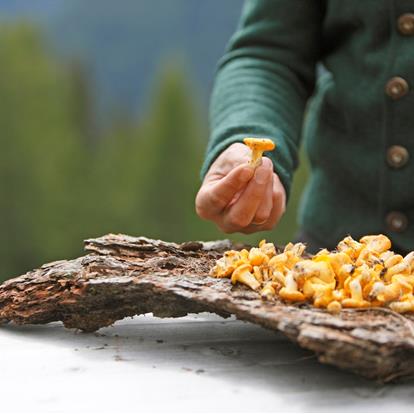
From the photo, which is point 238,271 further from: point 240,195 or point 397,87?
point 397,87

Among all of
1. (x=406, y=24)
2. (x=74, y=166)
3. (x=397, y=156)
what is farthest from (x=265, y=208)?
(x=74, y=166)

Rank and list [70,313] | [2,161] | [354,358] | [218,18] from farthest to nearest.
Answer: [218,18]
[2,161]
[70,313]
[354,358]

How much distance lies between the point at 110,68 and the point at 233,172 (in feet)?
270

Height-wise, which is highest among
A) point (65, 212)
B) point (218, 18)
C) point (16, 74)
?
point (218, 18)

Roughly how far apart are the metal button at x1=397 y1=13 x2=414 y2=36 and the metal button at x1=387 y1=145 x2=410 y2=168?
8.7 inches

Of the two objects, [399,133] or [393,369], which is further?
[399,133]

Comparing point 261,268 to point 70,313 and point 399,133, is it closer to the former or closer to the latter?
point 70,313

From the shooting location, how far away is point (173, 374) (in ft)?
3.32

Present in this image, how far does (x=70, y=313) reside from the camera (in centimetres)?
119

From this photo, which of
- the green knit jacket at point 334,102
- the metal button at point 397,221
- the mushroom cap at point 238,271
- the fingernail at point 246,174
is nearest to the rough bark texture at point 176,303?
the mushroom cap at point 238,271

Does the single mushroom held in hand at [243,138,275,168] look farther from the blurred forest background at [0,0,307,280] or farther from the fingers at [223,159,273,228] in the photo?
the blurred forest background at [0,0,307,280]

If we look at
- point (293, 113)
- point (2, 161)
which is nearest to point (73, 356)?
point (293, 113)

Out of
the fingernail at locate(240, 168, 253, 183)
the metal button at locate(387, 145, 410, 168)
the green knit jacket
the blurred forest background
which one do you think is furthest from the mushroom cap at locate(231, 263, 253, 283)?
the blurred forest background

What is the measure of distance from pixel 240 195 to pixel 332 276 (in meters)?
0.28
